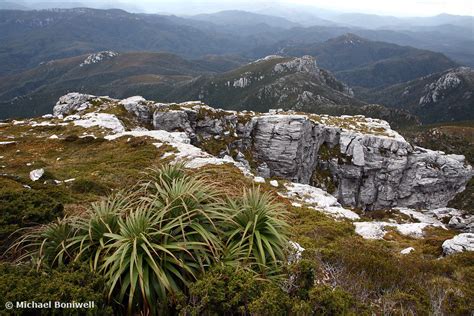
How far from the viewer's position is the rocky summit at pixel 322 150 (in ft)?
241

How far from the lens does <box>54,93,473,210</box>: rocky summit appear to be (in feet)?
241

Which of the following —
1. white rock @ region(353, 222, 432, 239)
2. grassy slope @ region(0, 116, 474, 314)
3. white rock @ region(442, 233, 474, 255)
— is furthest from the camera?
white rock @ region(353, 222, 432, 239)

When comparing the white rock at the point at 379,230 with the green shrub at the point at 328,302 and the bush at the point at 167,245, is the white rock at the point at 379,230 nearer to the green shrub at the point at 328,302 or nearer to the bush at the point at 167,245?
the bush at the point at 167,245

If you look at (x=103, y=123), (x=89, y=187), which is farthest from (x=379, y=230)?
(x=103, y=123)

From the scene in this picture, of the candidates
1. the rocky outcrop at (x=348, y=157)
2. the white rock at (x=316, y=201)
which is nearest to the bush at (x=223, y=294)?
the white rock at (x=316, y=201)

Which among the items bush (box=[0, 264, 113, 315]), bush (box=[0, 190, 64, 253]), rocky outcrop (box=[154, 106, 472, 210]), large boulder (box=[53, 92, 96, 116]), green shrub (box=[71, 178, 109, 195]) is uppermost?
bush (box=[0, 264, 113, 315])

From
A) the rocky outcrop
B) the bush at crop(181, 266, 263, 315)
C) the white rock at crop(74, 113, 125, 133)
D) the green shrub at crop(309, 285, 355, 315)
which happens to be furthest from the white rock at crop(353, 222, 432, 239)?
the rocky outcrop

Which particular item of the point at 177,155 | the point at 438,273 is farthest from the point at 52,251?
the point at 177,155

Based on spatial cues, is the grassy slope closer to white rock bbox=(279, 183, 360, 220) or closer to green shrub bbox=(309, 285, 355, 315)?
green shrub bbox=(309, 285, 355, 315)

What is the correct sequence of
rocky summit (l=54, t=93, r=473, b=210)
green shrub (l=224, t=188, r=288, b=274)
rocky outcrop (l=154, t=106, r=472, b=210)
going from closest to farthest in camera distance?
green shrub (l=224, t=188, r=288, b=274), rocky summit (l=54, t=93, r=473, b=210), rocky outcrop (l=154, t=106, r=472, b=210)

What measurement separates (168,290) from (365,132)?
304ft

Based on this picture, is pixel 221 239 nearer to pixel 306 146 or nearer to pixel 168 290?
pixel 168 290

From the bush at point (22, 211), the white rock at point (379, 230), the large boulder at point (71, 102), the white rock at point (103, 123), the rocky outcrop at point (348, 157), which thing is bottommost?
the rocky outcrop at point (348, 157)

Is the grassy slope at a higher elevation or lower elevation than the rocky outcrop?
higher
